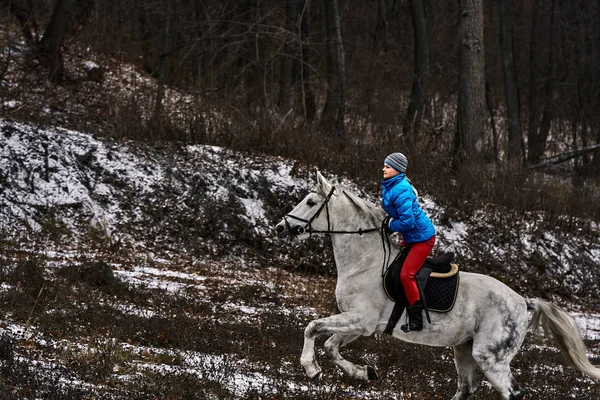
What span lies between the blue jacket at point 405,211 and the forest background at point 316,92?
1297 centimetres

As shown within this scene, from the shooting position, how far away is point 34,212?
58.5 ft

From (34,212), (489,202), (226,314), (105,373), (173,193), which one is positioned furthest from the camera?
(489,202)

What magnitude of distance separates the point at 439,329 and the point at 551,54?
104ft

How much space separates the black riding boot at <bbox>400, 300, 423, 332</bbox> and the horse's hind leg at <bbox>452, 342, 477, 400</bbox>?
2.76 feet

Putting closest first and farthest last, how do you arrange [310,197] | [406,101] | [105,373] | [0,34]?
[105,373], [310,197], [0,34], [406,101]

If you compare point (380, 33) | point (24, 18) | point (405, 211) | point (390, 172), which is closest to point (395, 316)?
point (405, 211)

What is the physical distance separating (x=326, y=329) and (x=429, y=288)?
124 centimetres

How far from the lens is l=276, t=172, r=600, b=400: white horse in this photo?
332 inches

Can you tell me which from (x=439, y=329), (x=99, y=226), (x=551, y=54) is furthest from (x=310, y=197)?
(x=551, y=54)

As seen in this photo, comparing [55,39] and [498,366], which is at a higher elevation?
[55,39]

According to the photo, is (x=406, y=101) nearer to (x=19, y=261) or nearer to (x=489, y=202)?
(x=489, y=202)

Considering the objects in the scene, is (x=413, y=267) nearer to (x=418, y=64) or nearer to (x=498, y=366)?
(x=498, y=366)

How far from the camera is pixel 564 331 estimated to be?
8.90 meters

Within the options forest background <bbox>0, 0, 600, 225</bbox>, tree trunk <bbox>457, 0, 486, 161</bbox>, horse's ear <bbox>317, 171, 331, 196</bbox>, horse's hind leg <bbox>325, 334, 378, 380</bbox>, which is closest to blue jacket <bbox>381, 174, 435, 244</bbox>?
horse's ear <bbox>317, 171, 331, 196</bbox>
